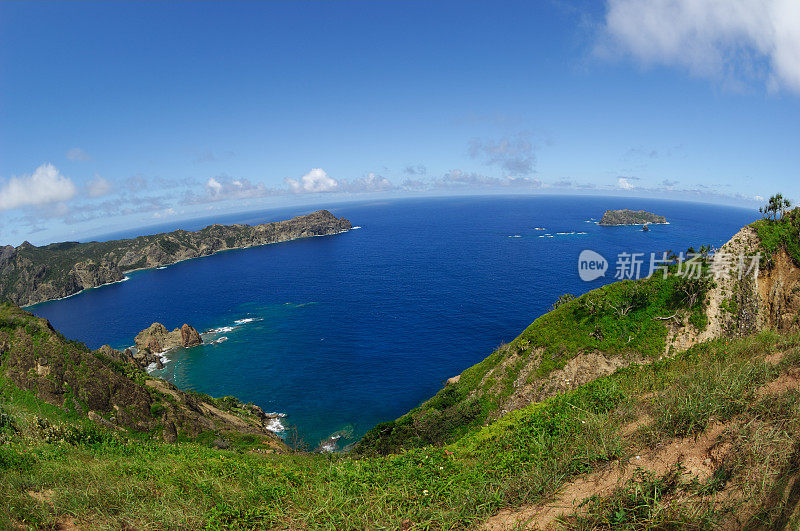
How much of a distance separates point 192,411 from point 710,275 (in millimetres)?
60901

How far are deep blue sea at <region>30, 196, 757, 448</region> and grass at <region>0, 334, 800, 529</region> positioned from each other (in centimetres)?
4265

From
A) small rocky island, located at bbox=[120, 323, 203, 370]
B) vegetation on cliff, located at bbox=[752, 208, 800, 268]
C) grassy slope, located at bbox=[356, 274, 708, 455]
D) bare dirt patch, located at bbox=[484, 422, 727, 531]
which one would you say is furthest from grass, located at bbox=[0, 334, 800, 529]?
small rocky island, located at bbox=[120, 323, 203, 370]

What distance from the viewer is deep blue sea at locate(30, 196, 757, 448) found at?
6184 centimetres

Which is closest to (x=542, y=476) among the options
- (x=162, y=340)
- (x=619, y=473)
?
(x=619, y=473)

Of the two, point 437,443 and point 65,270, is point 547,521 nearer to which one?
point 437,443

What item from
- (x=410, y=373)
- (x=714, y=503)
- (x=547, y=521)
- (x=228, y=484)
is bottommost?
(x=410, y=373)

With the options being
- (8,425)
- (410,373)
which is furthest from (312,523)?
(410,373)

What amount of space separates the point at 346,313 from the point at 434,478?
87052mm

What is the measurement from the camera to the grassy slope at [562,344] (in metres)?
35.9

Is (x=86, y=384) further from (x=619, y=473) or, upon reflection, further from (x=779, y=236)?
(x=779, y=236)

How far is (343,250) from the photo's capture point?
7559 inches

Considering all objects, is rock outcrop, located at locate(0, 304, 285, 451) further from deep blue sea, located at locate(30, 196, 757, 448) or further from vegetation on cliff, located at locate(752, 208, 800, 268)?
vegetation on cliff, located at locate(752, 208, 800, 268)

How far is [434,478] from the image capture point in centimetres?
1058

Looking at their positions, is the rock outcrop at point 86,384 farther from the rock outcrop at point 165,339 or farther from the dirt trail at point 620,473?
the rock outcrop at point 165,339
